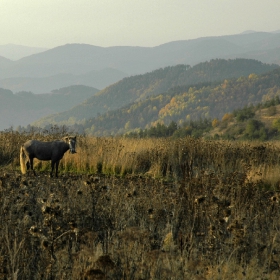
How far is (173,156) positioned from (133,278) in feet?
32.8

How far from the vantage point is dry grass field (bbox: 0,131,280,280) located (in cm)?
413

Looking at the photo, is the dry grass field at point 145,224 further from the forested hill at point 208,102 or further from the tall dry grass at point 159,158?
the forested hill at point 208,102

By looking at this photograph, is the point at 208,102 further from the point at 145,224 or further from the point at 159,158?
the point at 145,224

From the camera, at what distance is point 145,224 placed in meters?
6.08

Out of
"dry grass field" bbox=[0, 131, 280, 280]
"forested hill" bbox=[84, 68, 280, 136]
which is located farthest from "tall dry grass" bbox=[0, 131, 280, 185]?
"forested hill" bbox=[84, 68, 280, 136]

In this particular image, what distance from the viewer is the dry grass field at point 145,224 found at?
4129 millimetres

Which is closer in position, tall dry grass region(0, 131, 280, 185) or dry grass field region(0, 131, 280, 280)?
dry grass field region(0, 131, 280, 280)

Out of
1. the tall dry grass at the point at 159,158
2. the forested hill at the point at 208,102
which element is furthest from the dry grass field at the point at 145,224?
the forested hill at the point at 208,102

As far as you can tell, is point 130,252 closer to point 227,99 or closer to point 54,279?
point 54,279

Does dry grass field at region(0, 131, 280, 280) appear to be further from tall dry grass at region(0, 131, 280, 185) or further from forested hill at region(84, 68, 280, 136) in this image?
forested hill at region(84, 68, 280, 136)

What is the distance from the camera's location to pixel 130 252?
457cm

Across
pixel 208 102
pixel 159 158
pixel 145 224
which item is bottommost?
pixel 208 102

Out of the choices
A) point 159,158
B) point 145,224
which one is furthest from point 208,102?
point 145,224

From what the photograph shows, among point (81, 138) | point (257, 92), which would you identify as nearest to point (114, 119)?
point (257, 92)
